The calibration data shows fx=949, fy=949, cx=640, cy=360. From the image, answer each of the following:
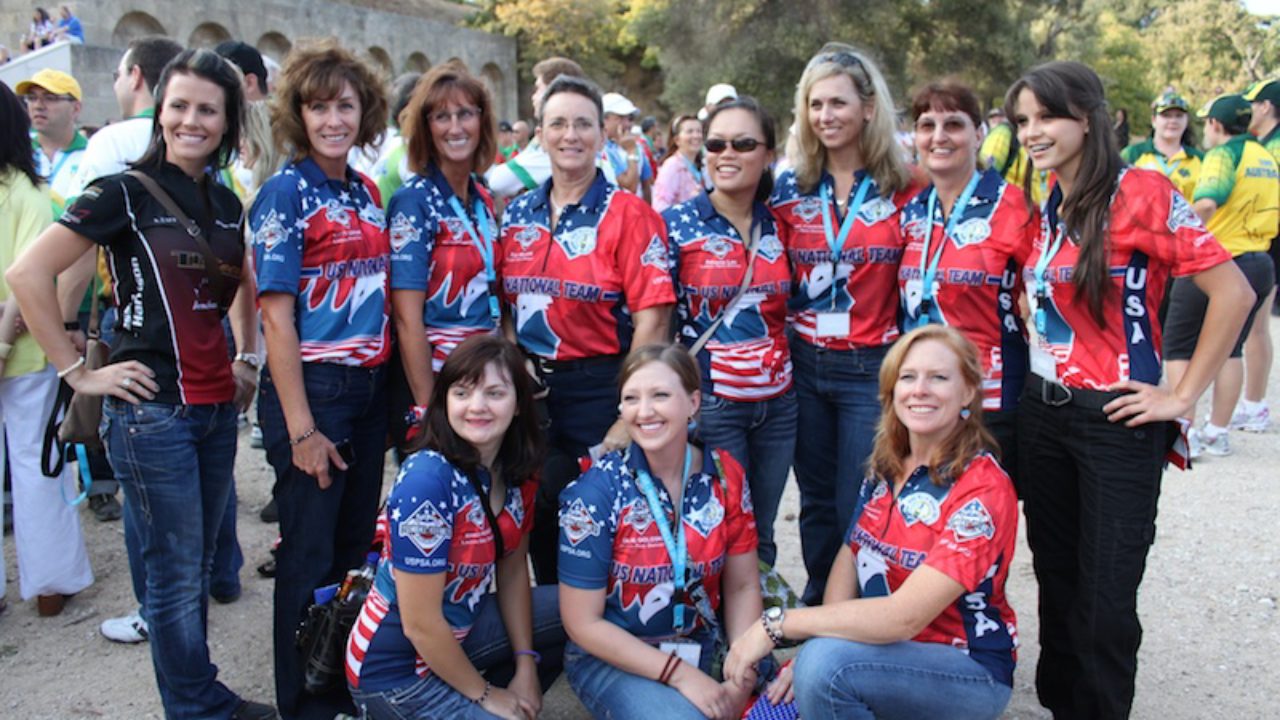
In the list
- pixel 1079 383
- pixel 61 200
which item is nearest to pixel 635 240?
pixel 1079 383

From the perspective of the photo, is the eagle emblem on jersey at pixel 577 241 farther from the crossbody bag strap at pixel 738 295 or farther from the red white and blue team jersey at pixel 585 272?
the crossbody bag strap at pixel 738 295

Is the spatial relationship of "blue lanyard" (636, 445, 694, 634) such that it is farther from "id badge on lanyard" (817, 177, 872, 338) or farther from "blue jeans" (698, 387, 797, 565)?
"id badge on lanyard" (817, 177, 872, 338)

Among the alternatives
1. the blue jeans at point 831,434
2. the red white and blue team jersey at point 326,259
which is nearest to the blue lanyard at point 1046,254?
the blue jeans at point 831,434

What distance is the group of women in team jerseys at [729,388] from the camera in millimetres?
2906

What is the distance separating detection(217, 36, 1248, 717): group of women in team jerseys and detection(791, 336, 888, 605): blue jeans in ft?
0.05

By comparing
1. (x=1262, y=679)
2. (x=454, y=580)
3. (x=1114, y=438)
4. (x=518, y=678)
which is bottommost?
(x=1262, y=679)

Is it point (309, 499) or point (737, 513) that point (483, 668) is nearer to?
point (309, 499)

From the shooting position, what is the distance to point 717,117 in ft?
12.1

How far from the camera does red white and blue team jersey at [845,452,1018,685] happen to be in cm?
272

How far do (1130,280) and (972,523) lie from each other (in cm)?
95

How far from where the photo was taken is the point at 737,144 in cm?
363

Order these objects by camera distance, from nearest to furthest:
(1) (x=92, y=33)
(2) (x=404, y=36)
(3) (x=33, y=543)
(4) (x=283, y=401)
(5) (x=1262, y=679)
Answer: (4) (x=283, y=401), (5) (x=1262, y=679), (3) (x=33, y=543), (1) (x=92, y=33), (2) (x=404, y=36)

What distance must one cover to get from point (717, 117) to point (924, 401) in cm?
145

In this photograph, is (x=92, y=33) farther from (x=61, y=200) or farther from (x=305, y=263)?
(x=305, y=263)
